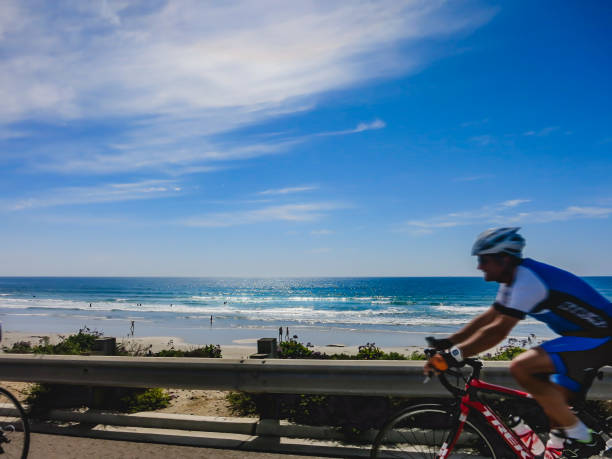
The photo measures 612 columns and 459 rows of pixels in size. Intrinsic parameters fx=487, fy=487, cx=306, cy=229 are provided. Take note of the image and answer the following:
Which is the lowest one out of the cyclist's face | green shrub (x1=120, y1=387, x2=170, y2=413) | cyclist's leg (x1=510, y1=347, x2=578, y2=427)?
green shrub (x1=120, y1=387, x2=170, y2=413)

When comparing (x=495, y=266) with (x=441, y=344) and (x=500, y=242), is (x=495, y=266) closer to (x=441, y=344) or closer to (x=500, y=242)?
(x=500, y=242)

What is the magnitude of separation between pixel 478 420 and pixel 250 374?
2432 millimetres

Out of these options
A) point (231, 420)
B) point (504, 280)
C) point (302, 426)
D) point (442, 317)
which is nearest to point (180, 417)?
point (231, 420)

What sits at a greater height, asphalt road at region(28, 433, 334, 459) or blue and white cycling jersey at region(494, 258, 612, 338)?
blue and white cycling jersey at region(494, 258, 612, 338)

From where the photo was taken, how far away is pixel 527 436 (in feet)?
10.6

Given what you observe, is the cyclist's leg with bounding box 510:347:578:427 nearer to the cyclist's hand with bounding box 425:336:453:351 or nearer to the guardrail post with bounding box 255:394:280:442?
the cyclist's hand with bounding box 425:336:453:351

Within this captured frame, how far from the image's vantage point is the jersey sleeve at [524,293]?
2953mm

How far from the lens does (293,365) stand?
4883 millimetres

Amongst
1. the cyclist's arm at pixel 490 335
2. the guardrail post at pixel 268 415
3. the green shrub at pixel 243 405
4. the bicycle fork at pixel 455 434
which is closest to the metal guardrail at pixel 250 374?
the guardrail post at pixel 268 415

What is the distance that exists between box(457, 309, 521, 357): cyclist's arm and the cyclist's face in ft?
0.80

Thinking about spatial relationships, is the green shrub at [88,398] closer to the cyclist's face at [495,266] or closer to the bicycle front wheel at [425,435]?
the bicycle front wheel at [425,435]

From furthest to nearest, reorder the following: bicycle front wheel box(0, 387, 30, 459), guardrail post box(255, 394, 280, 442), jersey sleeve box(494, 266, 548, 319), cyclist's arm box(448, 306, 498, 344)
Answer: guardrail post box(255, 394, 280, 442)
bicycle front wheel box(0, 387, 30, 459)
cyclist's arm box(448, 306, 498, 344)
jersey sleeve box(494, 266, 548, 319)

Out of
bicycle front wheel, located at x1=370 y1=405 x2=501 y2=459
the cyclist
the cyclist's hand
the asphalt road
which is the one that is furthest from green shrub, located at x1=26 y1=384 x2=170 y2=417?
the cyclist

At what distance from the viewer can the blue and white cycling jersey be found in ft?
9.73
